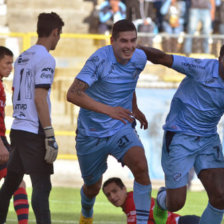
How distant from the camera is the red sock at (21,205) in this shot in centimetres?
750

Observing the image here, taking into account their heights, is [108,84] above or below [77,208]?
above

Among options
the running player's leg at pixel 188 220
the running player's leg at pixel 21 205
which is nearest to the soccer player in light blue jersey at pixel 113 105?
the running player's leg at pixel 21 205

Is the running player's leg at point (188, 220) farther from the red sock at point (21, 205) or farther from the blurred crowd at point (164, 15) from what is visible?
the blurred crowd at point (164, 15)

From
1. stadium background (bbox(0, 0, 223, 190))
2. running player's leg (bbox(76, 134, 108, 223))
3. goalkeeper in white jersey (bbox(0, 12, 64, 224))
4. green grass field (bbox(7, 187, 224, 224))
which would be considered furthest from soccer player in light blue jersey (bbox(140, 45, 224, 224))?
stadium background (bbox(0, 0, 223, 190))

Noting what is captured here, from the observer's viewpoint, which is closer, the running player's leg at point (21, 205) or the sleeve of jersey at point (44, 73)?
the sleeve of jersey at point (44, 73)

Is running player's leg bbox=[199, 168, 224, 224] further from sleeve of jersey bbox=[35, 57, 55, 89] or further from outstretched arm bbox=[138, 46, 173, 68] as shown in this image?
sleeve of jersey bbox=[35, 57, 55, 89]

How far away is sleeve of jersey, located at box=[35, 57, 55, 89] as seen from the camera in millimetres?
6766

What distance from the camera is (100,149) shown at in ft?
24.0

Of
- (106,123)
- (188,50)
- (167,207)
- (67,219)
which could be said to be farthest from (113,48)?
(188,50)

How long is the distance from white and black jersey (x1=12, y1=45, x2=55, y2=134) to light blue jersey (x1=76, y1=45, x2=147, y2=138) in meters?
0.37

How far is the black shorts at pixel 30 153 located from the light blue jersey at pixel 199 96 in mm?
1393

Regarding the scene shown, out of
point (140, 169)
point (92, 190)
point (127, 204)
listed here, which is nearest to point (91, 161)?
point (92, 190)

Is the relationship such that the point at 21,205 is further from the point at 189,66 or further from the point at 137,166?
the point at 189,66

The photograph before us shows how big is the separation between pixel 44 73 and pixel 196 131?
1590 mm
